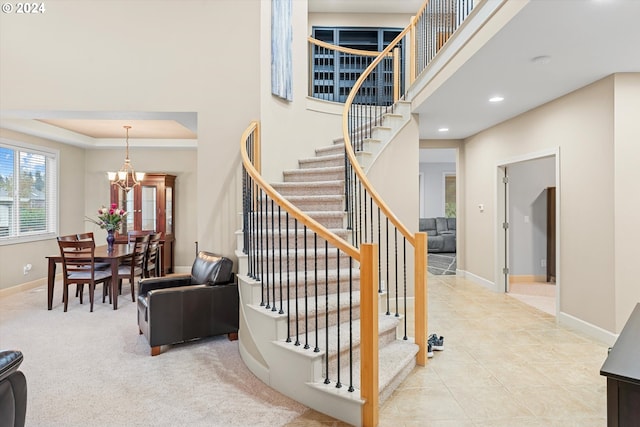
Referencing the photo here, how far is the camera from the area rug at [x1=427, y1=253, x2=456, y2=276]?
7293mm

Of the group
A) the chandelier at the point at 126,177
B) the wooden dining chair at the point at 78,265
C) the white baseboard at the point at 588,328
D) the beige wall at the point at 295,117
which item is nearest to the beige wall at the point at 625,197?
the white baseboard at the point at 588,328

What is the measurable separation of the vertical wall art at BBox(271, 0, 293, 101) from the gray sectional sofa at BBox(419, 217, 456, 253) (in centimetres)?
658

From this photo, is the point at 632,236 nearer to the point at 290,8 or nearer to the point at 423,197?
the point at 290,8

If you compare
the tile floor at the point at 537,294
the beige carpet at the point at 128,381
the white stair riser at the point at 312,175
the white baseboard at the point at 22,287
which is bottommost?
the beige carpet at the point at 128,381

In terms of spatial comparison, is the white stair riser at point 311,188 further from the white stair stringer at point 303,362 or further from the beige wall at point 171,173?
the beige wall at point 171,173

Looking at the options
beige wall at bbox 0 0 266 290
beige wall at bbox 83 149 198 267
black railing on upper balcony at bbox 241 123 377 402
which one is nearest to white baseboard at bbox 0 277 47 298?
beige wall at bbox 83 149 198 267

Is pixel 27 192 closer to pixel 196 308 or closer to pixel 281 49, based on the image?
pixel 196 308

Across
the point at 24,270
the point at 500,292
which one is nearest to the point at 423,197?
the point at 500,292

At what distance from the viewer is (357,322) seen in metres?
2.94

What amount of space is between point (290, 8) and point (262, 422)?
4819 millimetres

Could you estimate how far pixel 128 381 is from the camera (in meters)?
2.75

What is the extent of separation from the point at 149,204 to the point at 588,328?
22.8 ft

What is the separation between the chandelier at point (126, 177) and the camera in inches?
243

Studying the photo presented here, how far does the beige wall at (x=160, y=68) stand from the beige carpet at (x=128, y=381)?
50.3 inches
